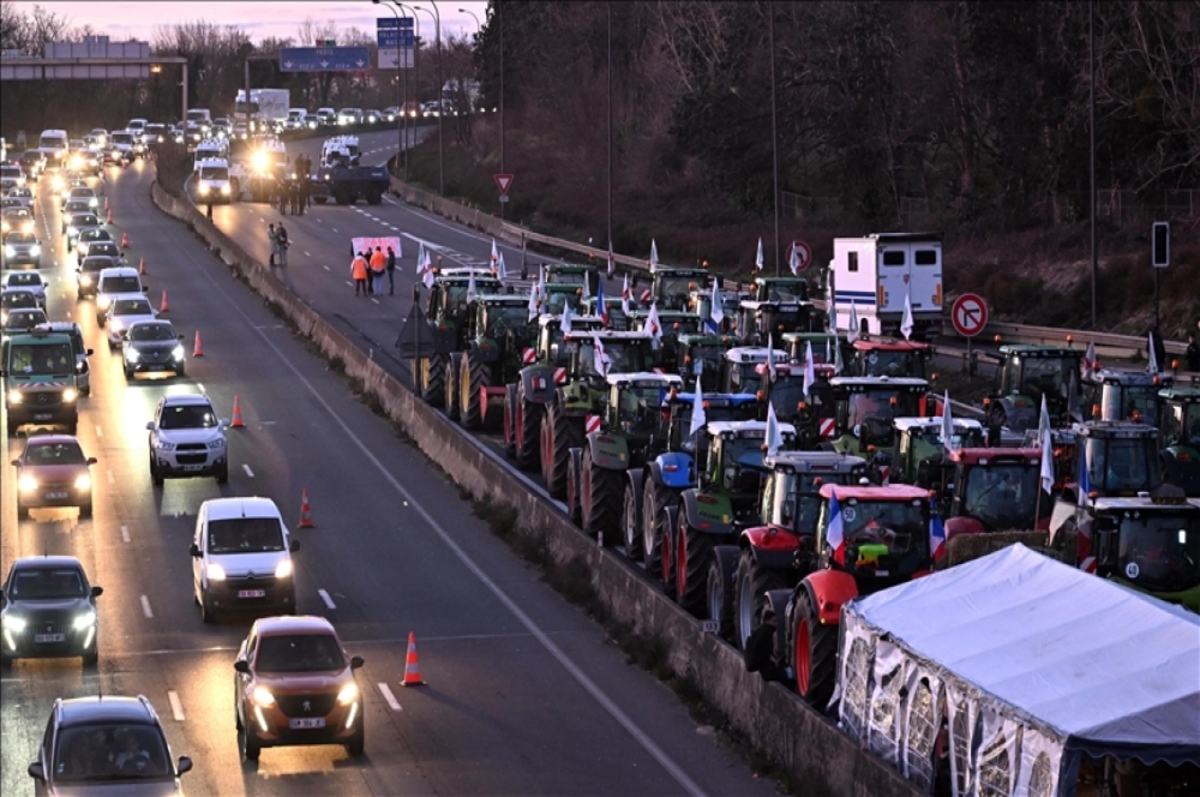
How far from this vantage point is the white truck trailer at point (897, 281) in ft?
169

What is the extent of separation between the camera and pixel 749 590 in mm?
24109

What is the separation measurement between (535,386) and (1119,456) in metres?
14.9

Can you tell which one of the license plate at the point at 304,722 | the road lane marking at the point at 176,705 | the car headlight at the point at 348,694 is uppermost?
the car headlight at the point at 348,694

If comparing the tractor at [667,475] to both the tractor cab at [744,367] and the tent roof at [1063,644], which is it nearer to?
the tractor cab at [744,367]

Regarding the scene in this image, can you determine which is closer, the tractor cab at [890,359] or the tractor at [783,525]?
the tractor at [783,525]

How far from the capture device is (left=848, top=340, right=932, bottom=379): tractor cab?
35938mm

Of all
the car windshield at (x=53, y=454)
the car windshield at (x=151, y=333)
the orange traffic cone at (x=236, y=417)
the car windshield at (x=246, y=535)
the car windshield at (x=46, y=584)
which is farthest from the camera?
the car windshield at (x=151, y=333)

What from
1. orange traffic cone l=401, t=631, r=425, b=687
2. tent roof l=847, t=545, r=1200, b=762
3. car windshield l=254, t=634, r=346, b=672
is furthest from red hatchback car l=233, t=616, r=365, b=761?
tent roof l=847, t=545, r=1200, b=762

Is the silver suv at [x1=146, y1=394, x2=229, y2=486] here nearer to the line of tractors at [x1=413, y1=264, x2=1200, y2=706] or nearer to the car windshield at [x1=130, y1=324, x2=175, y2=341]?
the line of tractors at [x1=413, y1=264, x2=1200, y2=706]

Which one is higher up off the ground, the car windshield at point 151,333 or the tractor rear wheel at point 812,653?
the car windshield at point 151,333

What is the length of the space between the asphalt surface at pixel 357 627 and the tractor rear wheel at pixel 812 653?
3.73 feet

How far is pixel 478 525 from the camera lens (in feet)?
126

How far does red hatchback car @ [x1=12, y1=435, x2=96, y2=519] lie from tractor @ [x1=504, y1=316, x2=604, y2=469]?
806cm

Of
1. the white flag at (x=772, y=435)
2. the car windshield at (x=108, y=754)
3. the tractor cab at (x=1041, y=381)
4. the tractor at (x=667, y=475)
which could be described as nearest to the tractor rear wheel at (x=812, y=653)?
the white flag at (x=772, y=435)
